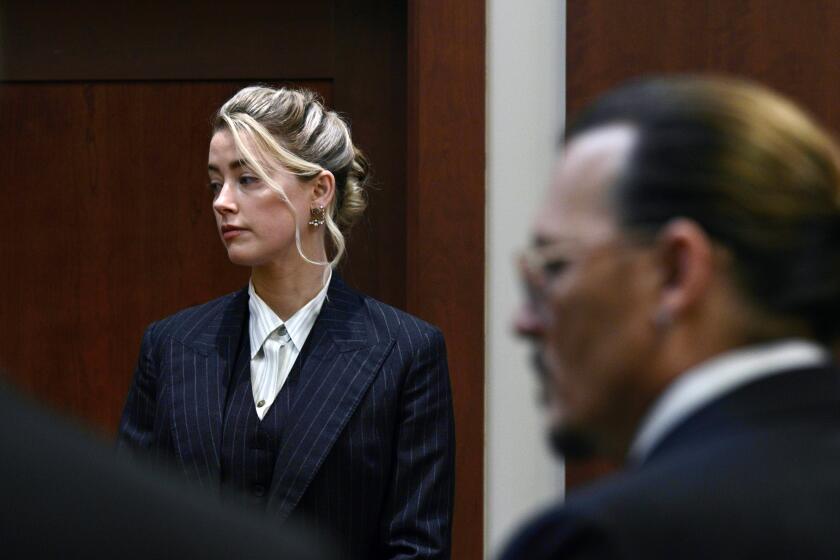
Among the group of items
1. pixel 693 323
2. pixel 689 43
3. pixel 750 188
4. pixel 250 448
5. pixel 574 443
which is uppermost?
pixel 689 43

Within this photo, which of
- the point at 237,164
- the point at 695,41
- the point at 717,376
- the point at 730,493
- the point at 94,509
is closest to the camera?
the point at 94,509

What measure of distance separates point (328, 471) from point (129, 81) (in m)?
1.32

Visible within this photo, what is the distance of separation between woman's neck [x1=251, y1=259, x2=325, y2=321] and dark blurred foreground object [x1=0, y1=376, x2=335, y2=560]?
167 cm

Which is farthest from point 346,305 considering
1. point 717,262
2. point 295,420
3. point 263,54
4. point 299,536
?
point 299,536

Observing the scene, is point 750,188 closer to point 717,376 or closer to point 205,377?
point 717,376

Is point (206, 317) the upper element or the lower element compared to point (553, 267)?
lower

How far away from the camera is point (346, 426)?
7.00 feet

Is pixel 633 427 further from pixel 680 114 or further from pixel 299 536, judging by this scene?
pixel 299 536

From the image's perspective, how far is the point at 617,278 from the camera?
1.02m

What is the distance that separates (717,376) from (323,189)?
4.67 feet

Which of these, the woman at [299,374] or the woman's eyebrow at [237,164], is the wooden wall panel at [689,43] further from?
the woman's eyebrow at [237,164]

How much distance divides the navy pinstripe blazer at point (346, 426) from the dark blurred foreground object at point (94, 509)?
1525 mm

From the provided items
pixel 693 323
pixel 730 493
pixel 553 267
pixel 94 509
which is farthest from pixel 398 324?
pixel 94 509

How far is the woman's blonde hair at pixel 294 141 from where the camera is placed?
220 cm
